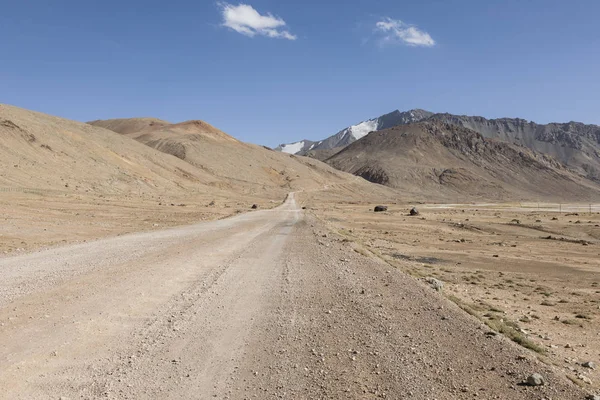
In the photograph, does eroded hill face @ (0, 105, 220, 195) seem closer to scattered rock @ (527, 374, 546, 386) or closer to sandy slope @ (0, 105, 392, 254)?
sandy slope @ (0, 105, 392, 254)

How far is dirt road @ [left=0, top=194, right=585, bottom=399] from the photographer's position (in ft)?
20.3

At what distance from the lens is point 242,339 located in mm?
8055

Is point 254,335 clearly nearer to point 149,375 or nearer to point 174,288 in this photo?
point 149,375

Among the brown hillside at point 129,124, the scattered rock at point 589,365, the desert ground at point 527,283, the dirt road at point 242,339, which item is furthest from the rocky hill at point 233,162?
the scattered rock at point 589,365

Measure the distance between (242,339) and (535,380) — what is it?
182 inches

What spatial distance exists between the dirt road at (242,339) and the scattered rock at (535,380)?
108 mm

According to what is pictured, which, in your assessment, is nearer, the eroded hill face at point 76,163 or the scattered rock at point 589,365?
the scattered rock at point 589,365

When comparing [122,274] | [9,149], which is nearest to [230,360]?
[122,274]

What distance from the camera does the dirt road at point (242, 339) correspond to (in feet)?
20.3

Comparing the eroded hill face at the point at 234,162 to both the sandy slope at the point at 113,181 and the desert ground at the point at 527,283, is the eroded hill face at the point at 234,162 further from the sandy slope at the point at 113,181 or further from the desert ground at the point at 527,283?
the desert ground at the point at 527,283

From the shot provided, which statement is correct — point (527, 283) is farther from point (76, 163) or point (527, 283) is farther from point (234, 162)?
point (234, 162)

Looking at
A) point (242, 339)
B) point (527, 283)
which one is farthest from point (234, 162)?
point (242, 339)

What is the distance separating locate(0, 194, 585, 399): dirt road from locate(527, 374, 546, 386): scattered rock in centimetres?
11

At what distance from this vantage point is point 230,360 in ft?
23.2
